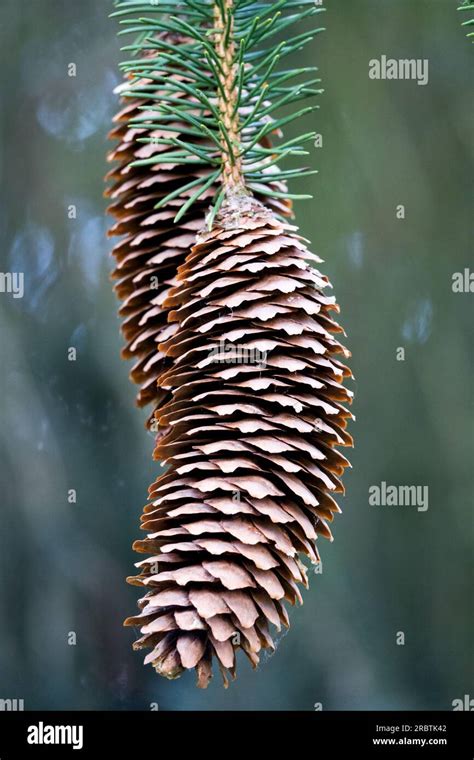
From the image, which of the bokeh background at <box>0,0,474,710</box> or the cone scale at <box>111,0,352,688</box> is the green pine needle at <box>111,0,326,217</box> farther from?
the bokeh background at <box>0,0,474,710</box>

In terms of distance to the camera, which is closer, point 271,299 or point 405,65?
point 271,299

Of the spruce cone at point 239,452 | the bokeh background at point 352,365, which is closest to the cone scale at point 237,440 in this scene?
the spruce cone at point 239,452

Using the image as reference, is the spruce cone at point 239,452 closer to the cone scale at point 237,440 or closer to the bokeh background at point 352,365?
the cone scale at point 237,440

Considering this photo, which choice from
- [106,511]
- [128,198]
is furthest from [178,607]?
[106,511]

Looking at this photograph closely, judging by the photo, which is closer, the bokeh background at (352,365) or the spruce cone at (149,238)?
the spruce cone at (149,238)
